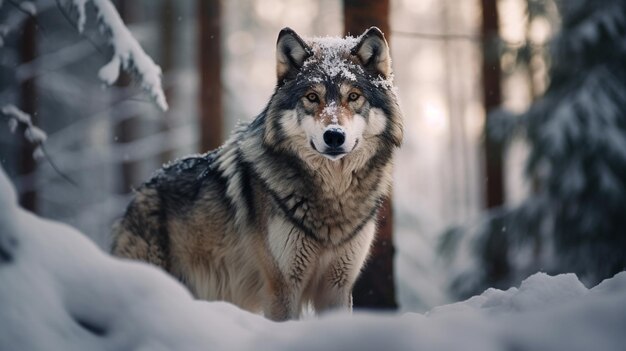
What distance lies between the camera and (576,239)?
331 inches

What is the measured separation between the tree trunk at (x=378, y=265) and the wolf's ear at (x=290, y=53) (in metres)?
1.58

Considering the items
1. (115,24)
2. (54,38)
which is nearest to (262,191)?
(115,24)

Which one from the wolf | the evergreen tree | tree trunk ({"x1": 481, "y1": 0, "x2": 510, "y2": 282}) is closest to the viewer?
the wolf

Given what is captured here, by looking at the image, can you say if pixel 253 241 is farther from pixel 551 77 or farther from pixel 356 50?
pixel 551 77

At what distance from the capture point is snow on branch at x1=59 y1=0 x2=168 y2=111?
4.19 m

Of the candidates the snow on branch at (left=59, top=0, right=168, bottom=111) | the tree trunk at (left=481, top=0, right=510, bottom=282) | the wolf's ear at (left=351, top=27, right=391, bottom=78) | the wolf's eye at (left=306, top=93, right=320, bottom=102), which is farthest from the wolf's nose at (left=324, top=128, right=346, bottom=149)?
the tree trunk at (left=481, top=0, right=510, bottom=282)

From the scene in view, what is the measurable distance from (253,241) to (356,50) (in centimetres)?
190

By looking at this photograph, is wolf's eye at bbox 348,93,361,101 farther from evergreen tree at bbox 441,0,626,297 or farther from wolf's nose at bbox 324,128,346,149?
evergreen tree at bbox 441,0,626,297

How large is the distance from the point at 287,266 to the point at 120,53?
7.33ft

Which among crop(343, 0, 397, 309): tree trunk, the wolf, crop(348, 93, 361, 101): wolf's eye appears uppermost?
crop(348, 93, 361, 101): wolf's eye

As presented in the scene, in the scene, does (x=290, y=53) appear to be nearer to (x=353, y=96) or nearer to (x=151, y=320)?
(x=353, y=96)

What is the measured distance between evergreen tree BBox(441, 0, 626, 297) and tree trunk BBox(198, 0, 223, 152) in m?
6.13

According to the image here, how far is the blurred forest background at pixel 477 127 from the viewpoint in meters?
8.23

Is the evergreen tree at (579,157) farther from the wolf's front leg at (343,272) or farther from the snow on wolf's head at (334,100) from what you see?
the wolf's front leg at (343,272)
